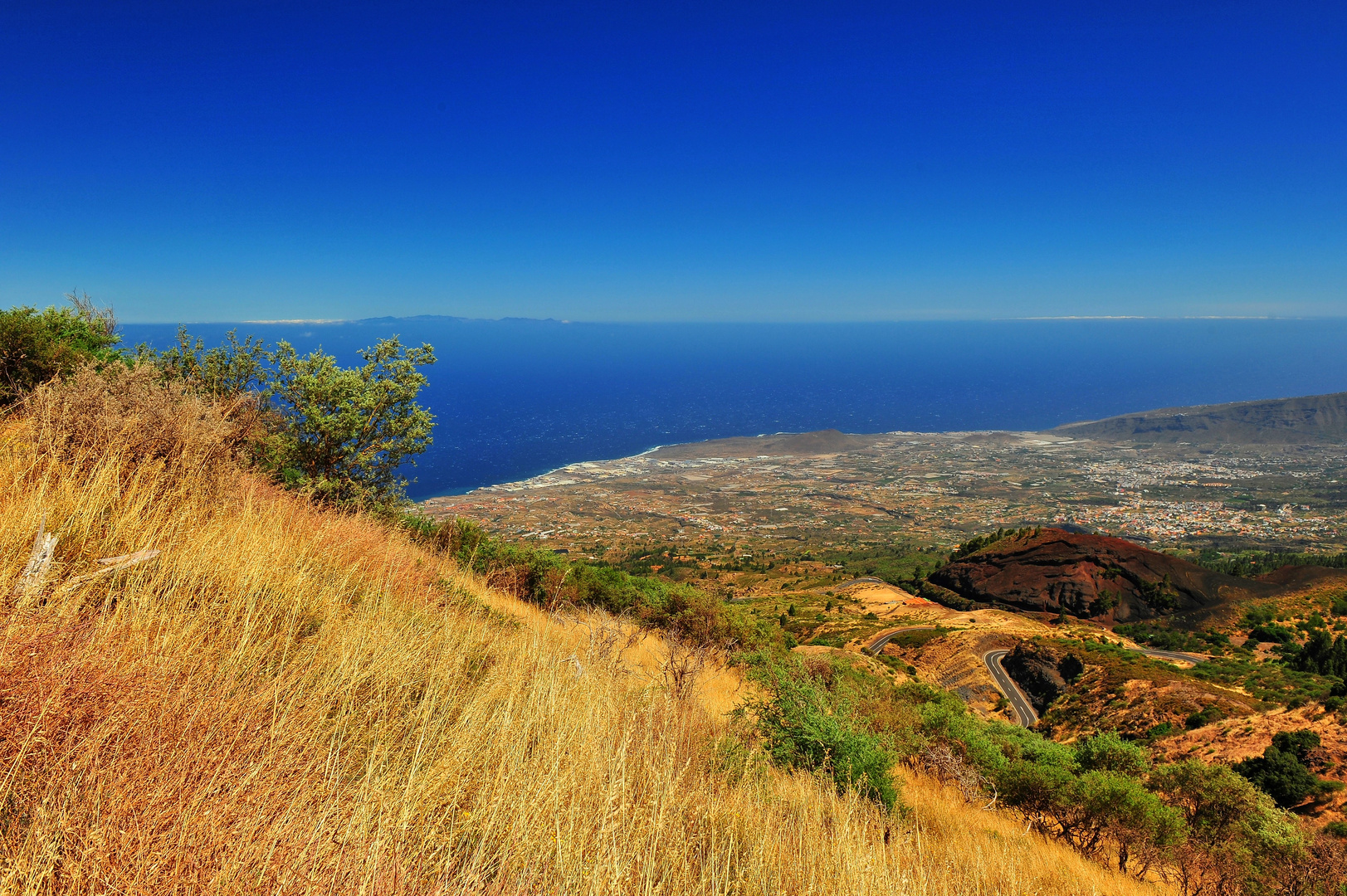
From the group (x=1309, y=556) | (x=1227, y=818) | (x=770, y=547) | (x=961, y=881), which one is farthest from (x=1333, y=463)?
(x=961, y=881)

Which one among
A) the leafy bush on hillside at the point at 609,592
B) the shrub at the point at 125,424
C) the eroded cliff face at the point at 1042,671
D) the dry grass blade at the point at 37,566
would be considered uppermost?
the shrub at the point at 125,424

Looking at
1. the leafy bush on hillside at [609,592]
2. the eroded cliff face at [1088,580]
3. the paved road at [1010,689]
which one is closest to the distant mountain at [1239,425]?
the eroded cliff face at [1088,580]

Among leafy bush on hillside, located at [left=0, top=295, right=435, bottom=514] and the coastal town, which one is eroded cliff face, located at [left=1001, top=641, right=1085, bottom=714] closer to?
leafy bush on hillside, located at [left=0, top=295, right=435, bottom=514]

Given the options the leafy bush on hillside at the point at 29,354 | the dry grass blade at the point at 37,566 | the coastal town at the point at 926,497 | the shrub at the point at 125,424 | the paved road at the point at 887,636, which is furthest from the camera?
the coastal town at the point at 926,497

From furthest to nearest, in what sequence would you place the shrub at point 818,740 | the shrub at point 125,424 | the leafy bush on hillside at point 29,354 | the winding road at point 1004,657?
the winding road at point 1004,657, the leafy bush on hillside at point 29,354, the shrub at point 818,740, the shrub at point 125,424

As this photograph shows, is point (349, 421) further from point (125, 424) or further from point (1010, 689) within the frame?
point (1010, 689)

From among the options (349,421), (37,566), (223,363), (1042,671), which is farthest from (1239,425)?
(37,566)

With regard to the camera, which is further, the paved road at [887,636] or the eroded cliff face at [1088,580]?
the eroded cliff face at [1088,580]

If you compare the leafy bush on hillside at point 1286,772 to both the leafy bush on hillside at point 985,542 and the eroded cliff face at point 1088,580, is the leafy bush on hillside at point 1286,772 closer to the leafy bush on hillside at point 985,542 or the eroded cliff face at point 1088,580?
the eroded cliff face at point 1088,580
